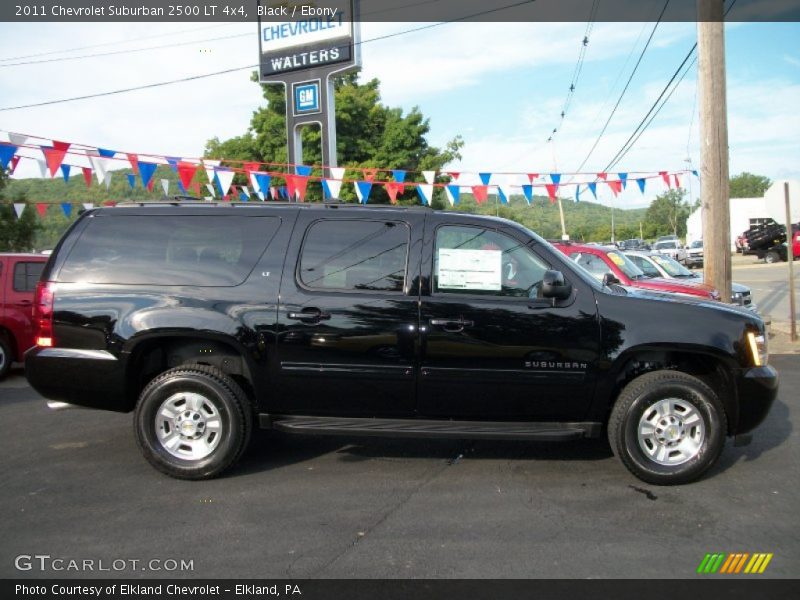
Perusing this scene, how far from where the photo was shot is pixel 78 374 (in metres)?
4.71

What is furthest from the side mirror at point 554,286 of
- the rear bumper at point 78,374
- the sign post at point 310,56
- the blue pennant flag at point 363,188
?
the sign post at point 310,56

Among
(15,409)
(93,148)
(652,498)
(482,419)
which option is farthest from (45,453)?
(93,148)

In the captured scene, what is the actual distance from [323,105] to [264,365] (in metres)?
12.8

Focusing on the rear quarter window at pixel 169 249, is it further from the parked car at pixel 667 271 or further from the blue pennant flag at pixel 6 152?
the parked car at pixel 667 271

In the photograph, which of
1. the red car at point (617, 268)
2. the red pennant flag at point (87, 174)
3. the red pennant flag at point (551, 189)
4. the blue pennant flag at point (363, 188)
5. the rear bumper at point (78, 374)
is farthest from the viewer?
the red pennant flag at point (551, 189)

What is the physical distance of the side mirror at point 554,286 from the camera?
445 centimetres

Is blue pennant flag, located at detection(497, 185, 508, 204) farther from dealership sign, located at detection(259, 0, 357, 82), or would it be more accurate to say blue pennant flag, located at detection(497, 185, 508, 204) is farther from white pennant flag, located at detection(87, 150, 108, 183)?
white pennant flag, located at detection(87, 150, 108, 183)

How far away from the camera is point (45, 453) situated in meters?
5.30

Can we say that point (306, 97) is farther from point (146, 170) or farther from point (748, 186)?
point (748, 186)

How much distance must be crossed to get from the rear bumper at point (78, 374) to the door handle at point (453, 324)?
2.32 m

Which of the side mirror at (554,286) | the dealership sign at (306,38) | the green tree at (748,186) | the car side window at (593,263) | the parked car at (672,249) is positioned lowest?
the side mirror at (554,286)

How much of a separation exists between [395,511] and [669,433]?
6.56 ft

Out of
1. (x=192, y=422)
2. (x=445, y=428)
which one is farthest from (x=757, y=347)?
(x=192, y=422)
